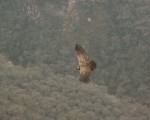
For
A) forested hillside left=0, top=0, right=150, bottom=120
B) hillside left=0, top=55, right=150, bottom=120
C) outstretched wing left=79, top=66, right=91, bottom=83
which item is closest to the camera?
outstretched wing left=79, top=66, right=91, bottom=83

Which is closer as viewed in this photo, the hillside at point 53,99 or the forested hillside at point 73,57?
the hillside at point 53,99

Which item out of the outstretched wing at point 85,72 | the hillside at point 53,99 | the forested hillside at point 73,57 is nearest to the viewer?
the outstretched wing at point 85,72

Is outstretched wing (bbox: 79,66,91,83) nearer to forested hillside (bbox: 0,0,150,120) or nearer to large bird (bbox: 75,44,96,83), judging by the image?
large bird (bbox: 75,44,96,83)

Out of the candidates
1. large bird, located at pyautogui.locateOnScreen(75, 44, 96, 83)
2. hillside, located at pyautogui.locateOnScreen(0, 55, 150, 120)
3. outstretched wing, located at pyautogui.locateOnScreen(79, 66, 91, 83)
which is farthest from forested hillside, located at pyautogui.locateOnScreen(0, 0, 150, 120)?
large bird, located at pyautogui.locateOnScreen(75, 44, 96, 83)

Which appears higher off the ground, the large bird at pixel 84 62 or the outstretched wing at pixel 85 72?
the large bird at pixel 84 62

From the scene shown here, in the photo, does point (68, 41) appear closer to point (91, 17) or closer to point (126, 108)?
point (91, 17)

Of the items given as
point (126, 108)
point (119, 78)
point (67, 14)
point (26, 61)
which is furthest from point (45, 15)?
point (126, 108)

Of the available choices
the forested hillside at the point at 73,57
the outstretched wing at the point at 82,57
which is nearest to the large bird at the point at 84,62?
the outstretched wing at the point at 82,57

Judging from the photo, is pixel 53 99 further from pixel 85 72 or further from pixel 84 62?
pixel 84 62

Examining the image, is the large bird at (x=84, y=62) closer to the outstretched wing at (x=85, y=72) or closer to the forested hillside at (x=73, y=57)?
the outstretched wing at (x=85, y=72)
